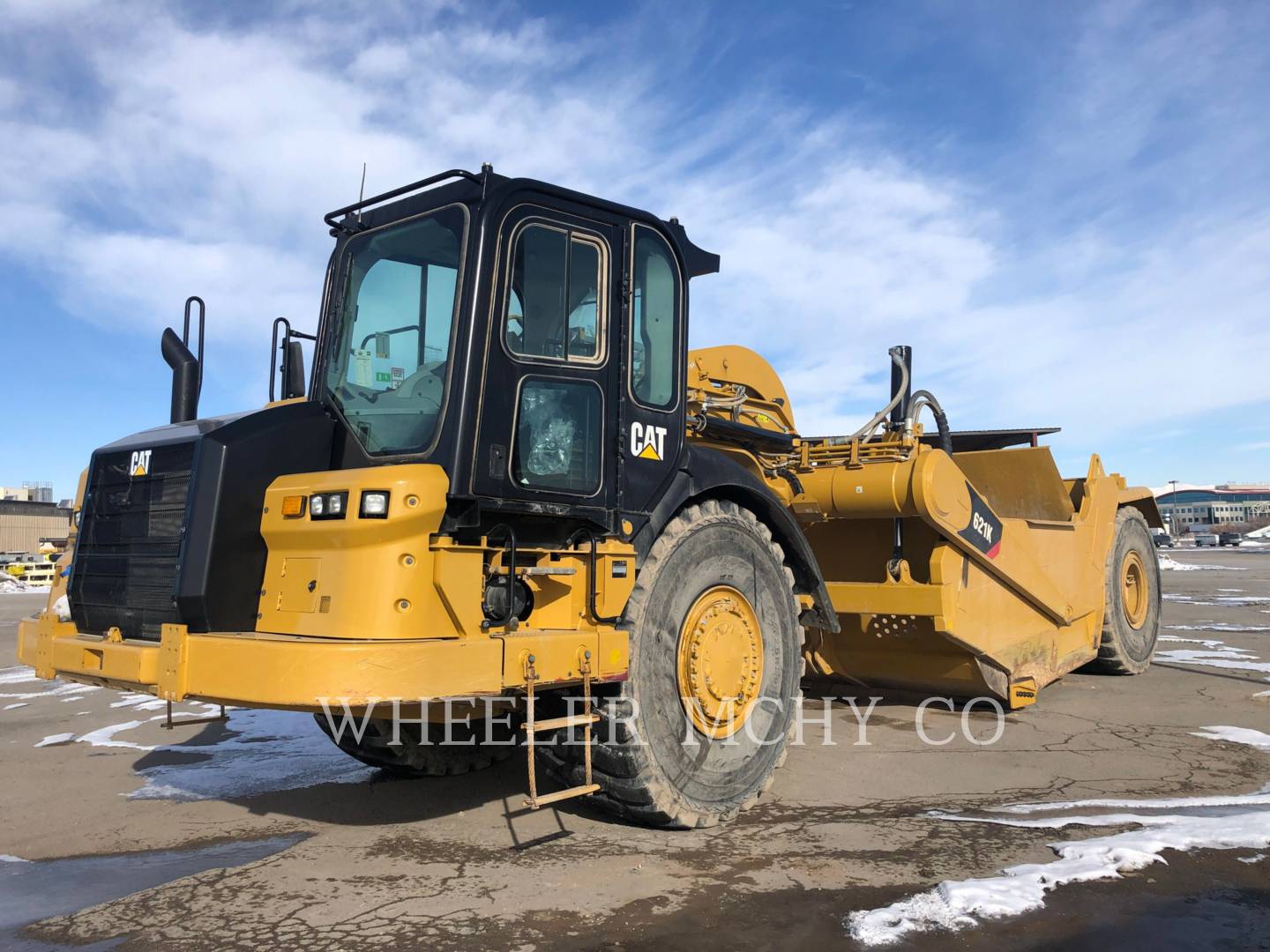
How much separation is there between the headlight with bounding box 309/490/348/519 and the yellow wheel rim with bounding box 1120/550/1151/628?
803 cm

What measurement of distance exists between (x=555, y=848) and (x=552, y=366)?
208cm

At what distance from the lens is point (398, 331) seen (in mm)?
4238

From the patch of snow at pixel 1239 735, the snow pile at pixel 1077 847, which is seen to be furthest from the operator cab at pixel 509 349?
the patch of snow at pixel 1239 735

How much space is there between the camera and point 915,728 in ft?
21.8

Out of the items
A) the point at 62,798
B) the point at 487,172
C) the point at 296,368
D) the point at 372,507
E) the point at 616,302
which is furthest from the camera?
the point at 62,798

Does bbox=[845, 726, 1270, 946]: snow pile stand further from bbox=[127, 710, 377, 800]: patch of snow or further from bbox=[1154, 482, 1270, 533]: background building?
bbox=[1154, 482, 1270, 533]: background building

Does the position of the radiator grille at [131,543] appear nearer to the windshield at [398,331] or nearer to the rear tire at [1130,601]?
the windshield at [398,331]

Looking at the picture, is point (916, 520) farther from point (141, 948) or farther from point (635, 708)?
point (141, 948)

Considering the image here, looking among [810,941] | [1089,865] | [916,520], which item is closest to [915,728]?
[916,520]

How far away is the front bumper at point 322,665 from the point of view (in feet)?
10.7

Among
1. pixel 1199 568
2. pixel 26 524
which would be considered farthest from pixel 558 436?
pixel 26 524

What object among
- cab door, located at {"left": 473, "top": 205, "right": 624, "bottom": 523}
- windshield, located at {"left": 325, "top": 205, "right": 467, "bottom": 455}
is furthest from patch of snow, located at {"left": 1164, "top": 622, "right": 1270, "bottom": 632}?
windshield, located at {"left": 325, "top": 205, "right": 467, "bottom": 455}

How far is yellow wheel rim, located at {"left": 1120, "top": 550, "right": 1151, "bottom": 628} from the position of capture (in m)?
9.20

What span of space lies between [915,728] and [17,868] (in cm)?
524
